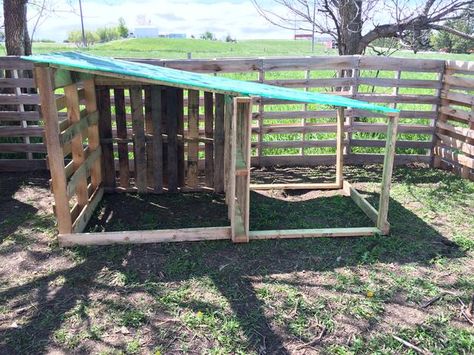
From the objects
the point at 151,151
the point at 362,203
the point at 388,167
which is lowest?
the point at 362,203

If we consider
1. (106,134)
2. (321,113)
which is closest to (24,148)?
(106,134)

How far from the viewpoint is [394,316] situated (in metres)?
3.53

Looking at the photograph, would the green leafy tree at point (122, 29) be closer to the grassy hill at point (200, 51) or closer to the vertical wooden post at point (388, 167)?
the grassy hill at point (200, 51)

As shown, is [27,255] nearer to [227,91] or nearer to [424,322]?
[227,91]

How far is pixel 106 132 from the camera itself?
20.0 feet

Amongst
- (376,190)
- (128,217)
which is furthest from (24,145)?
(376,190)

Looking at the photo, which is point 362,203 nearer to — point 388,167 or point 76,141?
point 388,167

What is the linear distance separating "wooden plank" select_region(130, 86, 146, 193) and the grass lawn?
701 millimetres

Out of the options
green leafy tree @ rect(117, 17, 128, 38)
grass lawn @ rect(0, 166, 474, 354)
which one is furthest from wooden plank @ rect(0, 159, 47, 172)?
green leafy tree @ rect(117, 17, 128, 38)

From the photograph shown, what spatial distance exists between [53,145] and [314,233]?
2.92 meters

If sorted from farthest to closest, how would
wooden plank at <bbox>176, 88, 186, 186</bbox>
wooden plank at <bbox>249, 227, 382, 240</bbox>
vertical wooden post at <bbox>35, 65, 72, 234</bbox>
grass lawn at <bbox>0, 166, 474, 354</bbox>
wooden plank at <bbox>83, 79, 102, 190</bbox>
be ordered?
wooden plank at <bbox>176, 88, 186, 186</bbox> → wooden plank at <bbox>83, 79, 102, 190</bbox> → wooden plank at <bbox>249, 227, 382, 240</bbox> → vertical wooden post at <bbox>35, 65, 72, 234</bbox> → grass lawn at <bbox>0, 166, 474, 354</bbox>

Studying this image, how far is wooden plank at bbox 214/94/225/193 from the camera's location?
6.05 meters

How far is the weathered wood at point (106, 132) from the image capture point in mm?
5961

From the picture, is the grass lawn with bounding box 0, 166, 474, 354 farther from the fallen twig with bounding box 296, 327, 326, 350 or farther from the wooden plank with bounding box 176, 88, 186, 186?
the wooden plank with bounding box 176, 88, 186, 186
